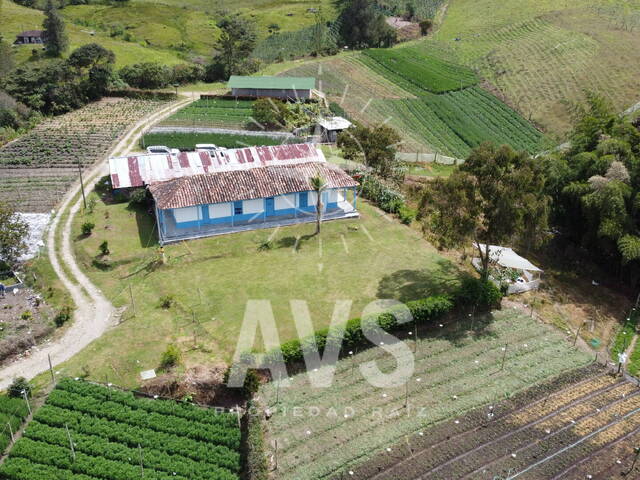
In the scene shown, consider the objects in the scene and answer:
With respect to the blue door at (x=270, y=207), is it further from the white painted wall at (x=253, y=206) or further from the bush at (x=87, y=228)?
the bush at (x=87, y=228)

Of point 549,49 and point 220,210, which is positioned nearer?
point 220,210

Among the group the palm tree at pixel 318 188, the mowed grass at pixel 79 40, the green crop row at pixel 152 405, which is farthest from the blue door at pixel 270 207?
the mowed grass at pixel 79 40

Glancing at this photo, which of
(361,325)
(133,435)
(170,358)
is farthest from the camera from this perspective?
(361,325)

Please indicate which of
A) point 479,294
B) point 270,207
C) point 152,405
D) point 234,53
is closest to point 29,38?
point 234,53

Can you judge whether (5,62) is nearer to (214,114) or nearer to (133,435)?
(214,114)

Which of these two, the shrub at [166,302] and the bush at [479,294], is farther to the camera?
the bush at [479,294]

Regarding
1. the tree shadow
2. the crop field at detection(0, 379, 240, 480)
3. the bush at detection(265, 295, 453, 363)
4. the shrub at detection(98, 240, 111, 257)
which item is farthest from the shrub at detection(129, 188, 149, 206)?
the bush at detection(265, 295, 453, 363)

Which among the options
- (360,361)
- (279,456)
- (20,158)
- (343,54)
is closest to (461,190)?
(360,361)

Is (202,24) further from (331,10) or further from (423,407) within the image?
(423,407)
